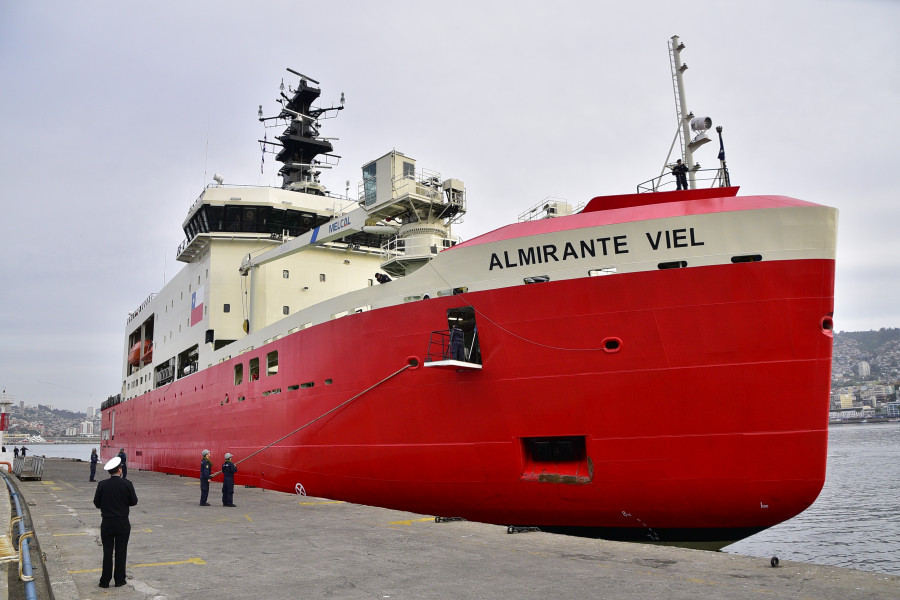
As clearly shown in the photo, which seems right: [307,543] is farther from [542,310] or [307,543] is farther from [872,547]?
[872,547]

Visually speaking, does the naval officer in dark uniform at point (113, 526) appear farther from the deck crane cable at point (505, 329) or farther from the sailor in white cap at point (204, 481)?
the sailor in white cap at point (204, 481)

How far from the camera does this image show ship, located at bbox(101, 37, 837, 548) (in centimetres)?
899

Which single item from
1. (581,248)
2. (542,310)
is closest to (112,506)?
(542,310)

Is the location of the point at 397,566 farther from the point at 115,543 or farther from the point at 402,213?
the point at 402,213

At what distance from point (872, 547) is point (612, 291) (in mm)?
10997

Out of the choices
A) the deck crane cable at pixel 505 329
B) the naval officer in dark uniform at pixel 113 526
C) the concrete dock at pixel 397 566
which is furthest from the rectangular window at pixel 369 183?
the naval officer in dark uniform at pixel 113 526

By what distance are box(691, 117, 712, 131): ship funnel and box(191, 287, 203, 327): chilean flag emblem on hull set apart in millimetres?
19219

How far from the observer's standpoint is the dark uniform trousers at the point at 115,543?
566 centimetres

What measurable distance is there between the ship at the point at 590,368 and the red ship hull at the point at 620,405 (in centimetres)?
3

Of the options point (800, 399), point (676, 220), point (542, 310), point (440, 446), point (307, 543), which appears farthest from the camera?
point (440, 446)

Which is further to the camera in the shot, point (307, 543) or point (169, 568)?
point (307, 543)

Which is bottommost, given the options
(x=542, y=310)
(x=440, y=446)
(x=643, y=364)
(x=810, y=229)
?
(x=440, y=446)

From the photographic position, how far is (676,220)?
9547mm

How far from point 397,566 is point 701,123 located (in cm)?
967
